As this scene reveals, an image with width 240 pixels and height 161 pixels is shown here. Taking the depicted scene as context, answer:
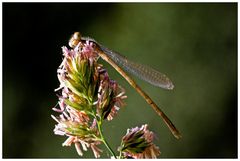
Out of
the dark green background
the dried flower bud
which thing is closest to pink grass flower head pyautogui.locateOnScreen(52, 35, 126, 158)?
the dried flower bud

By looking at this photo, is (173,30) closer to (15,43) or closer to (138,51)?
(138,51)

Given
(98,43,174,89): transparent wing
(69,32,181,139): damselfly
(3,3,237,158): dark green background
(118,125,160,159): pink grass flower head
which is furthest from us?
(3,3,237,158): dark green background

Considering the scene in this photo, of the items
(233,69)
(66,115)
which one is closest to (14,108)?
(233,69)

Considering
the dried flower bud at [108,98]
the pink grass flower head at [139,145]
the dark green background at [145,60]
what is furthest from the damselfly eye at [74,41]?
the dark green background at [145,60]

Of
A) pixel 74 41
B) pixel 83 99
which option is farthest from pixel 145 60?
pixel 83 99

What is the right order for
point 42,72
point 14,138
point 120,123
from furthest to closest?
point 14,138
point 42,72
point 120,123

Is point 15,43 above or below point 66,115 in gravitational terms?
above

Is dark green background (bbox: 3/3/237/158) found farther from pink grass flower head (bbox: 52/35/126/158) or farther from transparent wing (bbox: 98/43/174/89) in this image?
pink grass flower head (bbox: 52/35/126/158)
